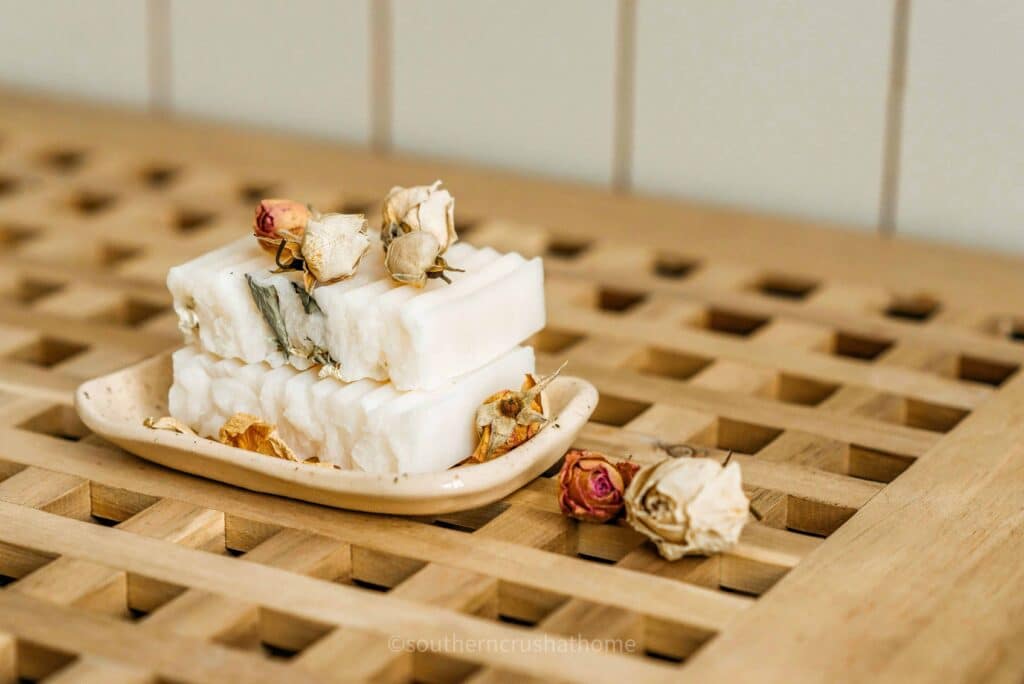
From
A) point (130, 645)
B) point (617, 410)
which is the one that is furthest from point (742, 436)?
point (130, 645)

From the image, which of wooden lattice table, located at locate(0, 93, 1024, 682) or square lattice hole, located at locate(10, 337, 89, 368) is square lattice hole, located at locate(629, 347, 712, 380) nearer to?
wooden lattice table, located at locate(0, 93, 1024, 682)

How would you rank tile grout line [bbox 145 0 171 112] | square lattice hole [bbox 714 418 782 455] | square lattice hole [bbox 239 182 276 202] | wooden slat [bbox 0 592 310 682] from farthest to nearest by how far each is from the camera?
tile grout line [bbox 145 0 171 112], square lattice hole [bbox 239 182 276 202], square lattice hole [bbox 714 418 782 455], wooden slat [bbox 0 592 310 682]

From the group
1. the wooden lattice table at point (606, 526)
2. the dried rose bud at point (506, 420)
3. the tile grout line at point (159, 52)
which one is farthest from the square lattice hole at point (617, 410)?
the tile grout line at point (159, 52)

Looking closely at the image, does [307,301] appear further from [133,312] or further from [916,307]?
[916,307]

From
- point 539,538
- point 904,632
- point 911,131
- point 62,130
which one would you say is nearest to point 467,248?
point 539,538

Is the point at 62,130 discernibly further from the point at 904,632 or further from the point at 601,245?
the point at 904,632

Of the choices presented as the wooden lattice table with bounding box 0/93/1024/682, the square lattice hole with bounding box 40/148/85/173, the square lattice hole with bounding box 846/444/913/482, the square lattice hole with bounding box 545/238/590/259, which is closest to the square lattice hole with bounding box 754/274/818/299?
the wooden lattice table with bounding box 0/93/1024/682

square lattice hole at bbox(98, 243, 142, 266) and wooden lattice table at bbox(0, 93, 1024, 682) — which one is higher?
square lattice hole at bbox(98, 243, 142, 266)

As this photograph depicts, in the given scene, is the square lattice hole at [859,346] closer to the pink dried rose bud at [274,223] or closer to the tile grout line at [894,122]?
the tile grout line at [894,122]
